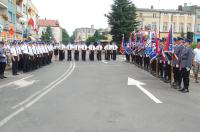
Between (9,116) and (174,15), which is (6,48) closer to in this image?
(9,116)

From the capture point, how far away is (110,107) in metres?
9.62

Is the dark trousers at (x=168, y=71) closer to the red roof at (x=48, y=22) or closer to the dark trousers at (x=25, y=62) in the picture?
the dark trousers at (x=25, y=62)

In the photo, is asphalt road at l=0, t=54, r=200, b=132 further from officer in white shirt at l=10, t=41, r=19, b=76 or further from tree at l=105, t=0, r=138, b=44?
tree at l=105, t=0, r=138, b=44

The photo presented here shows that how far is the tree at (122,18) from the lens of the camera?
205 ft

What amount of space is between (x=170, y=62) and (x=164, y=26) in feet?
293

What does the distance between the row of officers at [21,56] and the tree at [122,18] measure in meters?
36.6

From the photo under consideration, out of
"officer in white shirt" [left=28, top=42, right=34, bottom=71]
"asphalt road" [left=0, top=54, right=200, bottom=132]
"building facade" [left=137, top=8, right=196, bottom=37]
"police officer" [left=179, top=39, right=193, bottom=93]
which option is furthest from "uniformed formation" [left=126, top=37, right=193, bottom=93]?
"building facade" [left=137, top=8, right=196, bottom=37]

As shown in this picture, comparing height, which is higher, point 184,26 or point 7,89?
point 184,26

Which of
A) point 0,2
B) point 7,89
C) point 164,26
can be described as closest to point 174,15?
point 164,26

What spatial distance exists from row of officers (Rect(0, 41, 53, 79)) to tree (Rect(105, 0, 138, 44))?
36611 millimetres

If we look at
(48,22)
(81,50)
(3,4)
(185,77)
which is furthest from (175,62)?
(48,22)

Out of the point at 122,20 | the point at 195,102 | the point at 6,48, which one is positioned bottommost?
the point at 195,102

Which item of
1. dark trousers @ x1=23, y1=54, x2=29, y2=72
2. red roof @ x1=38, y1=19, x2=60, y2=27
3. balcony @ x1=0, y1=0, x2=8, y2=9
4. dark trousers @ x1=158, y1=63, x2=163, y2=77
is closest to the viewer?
dark trousers @ x1=158, y1=63, x2=163, y2=77

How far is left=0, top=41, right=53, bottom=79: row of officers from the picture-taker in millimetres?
18938
